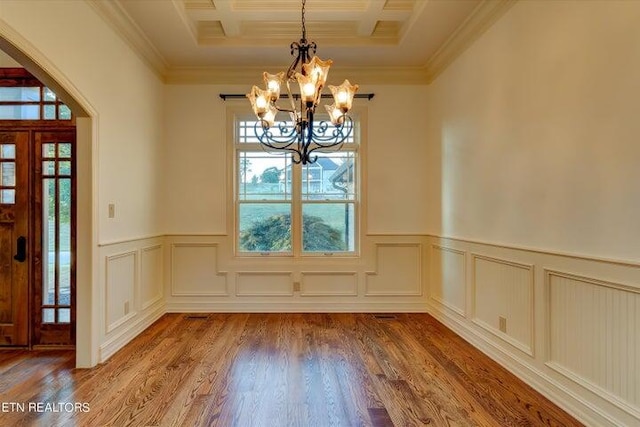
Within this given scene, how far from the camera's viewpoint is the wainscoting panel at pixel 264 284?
4.59 meters

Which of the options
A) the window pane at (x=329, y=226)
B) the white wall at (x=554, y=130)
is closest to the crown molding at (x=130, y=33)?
the window pane at (x=329, y=226)

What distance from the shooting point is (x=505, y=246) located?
2980 millimetres

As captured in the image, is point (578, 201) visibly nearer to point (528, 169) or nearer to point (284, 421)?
point (528, 169)

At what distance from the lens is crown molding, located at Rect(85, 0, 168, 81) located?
3.07 meters

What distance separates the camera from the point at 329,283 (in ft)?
15.2

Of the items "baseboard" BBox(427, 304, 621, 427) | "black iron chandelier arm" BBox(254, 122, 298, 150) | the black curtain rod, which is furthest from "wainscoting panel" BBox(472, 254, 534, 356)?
the black curtain rod

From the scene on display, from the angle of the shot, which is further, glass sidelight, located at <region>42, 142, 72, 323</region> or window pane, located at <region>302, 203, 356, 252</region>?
window pane, located at <region>302, 203, 356, 252</region>

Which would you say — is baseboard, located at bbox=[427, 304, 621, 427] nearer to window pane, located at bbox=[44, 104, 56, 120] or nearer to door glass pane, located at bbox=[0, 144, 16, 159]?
window pane, located at bbox=[44, 104, 56, 120]

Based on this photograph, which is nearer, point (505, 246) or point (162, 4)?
point (505, 246)

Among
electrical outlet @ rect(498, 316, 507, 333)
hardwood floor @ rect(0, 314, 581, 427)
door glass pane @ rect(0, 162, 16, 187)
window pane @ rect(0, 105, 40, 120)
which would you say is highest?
window pane @ rect(0, 105, 40, 120)

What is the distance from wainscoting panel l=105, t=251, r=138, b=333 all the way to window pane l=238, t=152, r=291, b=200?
5.11ft

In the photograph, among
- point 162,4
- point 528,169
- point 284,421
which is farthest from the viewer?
point 162,4

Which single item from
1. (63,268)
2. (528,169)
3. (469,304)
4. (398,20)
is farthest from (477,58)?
(63,268)

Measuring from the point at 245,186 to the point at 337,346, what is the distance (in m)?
2.35
